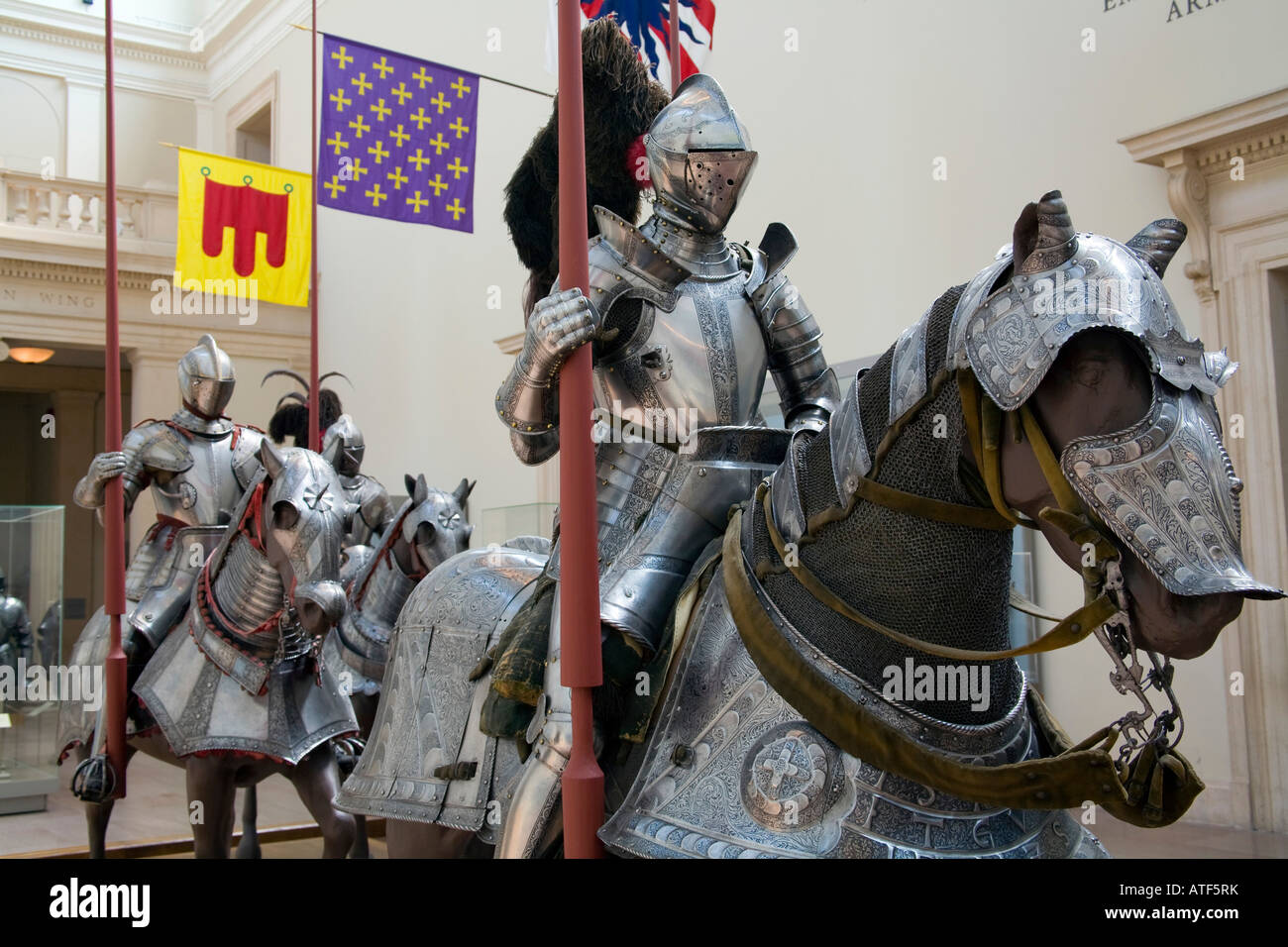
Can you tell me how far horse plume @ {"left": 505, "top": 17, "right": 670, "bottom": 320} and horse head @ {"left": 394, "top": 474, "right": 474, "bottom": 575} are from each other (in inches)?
99.2

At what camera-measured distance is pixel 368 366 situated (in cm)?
1374

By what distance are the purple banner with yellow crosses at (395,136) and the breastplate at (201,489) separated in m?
2.01

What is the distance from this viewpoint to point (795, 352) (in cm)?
275

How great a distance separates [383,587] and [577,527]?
12.7ft

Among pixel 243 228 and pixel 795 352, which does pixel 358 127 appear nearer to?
pixel 243 228

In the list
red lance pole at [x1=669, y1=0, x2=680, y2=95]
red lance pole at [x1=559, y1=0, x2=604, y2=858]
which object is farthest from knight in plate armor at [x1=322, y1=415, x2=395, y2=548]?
red lance pole at [x1=559, y1=0, x2=604, y2=858]

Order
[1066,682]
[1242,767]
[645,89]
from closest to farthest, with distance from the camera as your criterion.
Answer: [645,89]
[1242,767]
[1066,682]

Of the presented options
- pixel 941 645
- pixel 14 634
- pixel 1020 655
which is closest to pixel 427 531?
pixel 941 645

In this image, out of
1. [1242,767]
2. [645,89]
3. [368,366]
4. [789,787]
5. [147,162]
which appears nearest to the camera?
[789,787]

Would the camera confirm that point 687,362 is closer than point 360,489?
Yes

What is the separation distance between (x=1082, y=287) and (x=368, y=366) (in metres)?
12.8

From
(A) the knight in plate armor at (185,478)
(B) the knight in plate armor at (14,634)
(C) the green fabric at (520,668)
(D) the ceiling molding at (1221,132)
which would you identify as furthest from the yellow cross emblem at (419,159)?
(C) the green fabric at (520,668)

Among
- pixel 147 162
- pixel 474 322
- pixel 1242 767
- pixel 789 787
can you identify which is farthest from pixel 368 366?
pixel 789 787

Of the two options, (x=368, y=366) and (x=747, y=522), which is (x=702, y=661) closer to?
(x=747, y=522)
